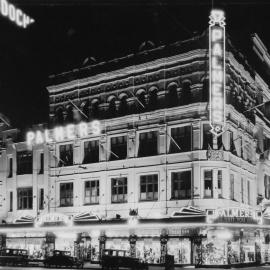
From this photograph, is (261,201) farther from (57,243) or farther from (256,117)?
(57,243)

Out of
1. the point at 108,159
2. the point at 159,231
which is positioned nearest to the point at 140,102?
the point at 108,159

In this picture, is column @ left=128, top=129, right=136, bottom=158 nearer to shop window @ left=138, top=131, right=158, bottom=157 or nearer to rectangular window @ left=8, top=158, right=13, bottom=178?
shop window @ left=138, top=131, right=158, bottom=157

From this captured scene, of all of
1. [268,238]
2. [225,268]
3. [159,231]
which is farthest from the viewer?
[268,238]

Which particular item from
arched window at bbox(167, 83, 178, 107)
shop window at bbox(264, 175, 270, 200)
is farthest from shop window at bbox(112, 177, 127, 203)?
shop window at bbox(264, 175, 270, 200)

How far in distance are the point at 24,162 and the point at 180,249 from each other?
19.9 metres

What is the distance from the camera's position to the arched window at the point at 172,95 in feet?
144

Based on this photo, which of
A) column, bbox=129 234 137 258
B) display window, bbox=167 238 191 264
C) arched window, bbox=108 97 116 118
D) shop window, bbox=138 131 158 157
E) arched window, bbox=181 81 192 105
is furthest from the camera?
arched window, bbox=108 97 116 118

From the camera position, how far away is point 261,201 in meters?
50.3

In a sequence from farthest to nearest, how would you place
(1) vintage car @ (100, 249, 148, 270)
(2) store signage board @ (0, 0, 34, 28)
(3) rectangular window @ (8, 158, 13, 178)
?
(3) rectangular window @ (8, 158, 13, 178)
(1) vintage car @ (100, 249, 148, 270)
(2) store signage board @ (0, 0, 34, 28)

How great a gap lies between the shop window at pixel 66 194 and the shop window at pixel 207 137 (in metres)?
14.3

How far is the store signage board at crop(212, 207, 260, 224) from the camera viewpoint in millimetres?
39656

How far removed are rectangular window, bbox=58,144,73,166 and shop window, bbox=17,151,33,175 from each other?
4.28 metres

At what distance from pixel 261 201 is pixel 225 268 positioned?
1241cm

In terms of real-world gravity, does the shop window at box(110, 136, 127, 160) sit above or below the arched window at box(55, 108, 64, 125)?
below
